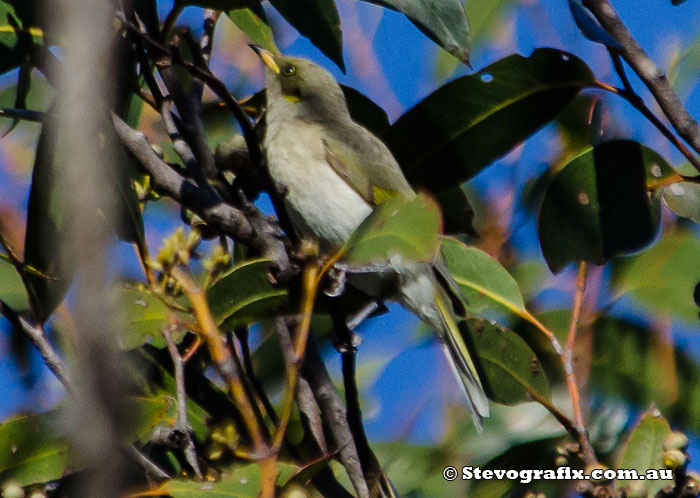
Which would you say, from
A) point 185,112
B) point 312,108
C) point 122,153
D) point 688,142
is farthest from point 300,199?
point 688,142

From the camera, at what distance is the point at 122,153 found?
1734 millimetres

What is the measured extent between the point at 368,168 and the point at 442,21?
91 cm

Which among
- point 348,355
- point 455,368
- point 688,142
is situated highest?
point 688,142

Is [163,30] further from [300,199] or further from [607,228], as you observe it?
[607,228]

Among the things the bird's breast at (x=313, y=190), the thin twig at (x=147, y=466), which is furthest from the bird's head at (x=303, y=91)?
the thin twig at (x=147, y=466)

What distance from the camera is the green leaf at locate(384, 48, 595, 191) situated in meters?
2.23

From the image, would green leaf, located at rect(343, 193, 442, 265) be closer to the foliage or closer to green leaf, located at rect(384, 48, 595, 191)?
the foliage

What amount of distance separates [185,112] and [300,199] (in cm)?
83

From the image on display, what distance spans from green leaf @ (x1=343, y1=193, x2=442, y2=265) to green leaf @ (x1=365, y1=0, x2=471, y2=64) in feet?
1.51

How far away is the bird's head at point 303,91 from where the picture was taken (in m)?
3.08

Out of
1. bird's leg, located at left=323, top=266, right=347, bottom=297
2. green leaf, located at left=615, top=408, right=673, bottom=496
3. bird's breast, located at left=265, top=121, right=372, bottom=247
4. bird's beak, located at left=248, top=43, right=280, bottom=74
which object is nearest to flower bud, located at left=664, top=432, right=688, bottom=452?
green leaf, located at left=615, top=408, right=673, bottom=496

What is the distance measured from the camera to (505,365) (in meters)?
2.29

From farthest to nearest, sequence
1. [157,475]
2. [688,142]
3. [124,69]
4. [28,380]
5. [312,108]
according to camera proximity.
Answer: [312,108], [28,380], [124,69], [688,142], [157,475]

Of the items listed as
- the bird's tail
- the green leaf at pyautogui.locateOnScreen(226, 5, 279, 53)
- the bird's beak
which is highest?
the green leaf at pyautogui.locateOnScreen(226, 5, 279, 53)
